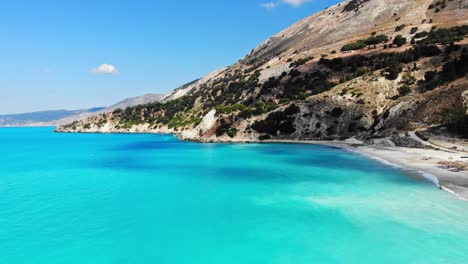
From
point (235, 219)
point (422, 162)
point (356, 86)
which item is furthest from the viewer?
point (356, 86)

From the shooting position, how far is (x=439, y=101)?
204 feet

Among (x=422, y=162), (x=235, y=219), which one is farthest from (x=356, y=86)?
(x=235, y=219)

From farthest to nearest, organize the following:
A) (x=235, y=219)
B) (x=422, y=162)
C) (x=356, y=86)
Result: (x=356, y=86) → (x=422, y=162) → (x=235, y=219)

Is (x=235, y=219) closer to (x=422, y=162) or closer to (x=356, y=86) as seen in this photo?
(x=422, y=162)

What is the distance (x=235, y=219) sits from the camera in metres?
23.7

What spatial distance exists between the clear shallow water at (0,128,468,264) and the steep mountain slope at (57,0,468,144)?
31300 mm

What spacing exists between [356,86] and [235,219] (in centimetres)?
6642

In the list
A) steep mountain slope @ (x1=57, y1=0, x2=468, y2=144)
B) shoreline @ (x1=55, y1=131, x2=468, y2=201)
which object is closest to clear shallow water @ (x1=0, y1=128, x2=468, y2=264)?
shoreline @ (x1=55, y1=131, x2=468, y2=201)

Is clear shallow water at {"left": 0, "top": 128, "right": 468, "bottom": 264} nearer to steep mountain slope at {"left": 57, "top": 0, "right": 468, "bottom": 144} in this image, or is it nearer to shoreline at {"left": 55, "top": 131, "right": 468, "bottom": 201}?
shoreline at {"left": 55, "top": 131, "right": 468, "bottom": 201}

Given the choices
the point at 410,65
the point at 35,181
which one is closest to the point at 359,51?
the point at 410,65

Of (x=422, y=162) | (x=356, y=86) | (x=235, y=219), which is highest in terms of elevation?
(x=356, y=86)

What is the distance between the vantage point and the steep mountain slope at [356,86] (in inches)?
2689

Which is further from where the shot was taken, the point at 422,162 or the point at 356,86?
the point at 356,86

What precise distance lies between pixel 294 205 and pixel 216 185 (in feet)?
35.2
